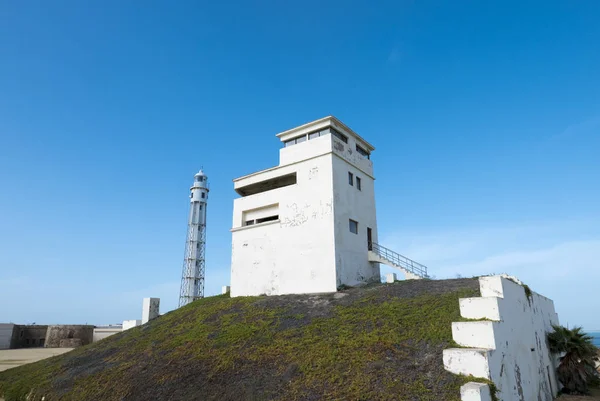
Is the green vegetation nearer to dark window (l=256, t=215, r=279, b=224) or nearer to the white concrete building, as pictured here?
the white concrete building

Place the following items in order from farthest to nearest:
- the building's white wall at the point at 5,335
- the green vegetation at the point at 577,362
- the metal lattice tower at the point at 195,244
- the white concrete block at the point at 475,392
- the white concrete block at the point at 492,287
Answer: the metal lattice tower at the point at 195,244
the building's white wall at the point at 5,335
the green vegetation at the point at 577,362
the white concrete block at the point at 492,287
the white concrete block at the point at 475,392

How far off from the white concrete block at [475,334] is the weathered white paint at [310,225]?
10092 mm

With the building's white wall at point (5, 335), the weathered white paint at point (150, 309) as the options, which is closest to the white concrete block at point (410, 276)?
the weathered white paint at point (150, 309)

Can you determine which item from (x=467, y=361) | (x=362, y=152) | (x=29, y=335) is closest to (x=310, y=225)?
(x=362, y=152)

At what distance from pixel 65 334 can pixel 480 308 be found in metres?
41.9

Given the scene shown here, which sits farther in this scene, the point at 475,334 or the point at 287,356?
the point at 287,356

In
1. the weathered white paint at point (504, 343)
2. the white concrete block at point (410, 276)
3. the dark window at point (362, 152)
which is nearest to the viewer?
the weathered white paint at point (504, 343)

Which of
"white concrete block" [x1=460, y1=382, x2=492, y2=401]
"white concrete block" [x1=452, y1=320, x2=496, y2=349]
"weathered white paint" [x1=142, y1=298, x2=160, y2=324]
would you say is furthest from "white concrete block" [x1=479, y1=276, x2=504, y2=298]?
"weathered white paint" [x1=142, y1=298, x2=160, y2=324]

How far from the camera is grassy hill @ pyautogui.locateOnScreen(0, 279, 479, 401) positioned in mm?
9734

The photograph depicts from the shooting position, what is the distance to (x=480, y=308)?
34.5 feet

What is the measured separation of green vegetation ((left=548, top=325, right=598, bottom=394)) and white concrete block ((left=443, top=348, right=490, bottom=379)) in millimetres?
10447

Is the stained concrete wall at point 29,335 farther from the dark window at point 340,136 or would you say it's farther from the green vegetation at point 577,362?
the green vegetation at point 577,362

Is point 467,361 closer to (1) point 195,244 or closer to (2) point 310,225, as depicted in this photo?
(2) point 310,225

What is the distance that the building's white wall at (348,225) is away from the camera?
68.7 feet
